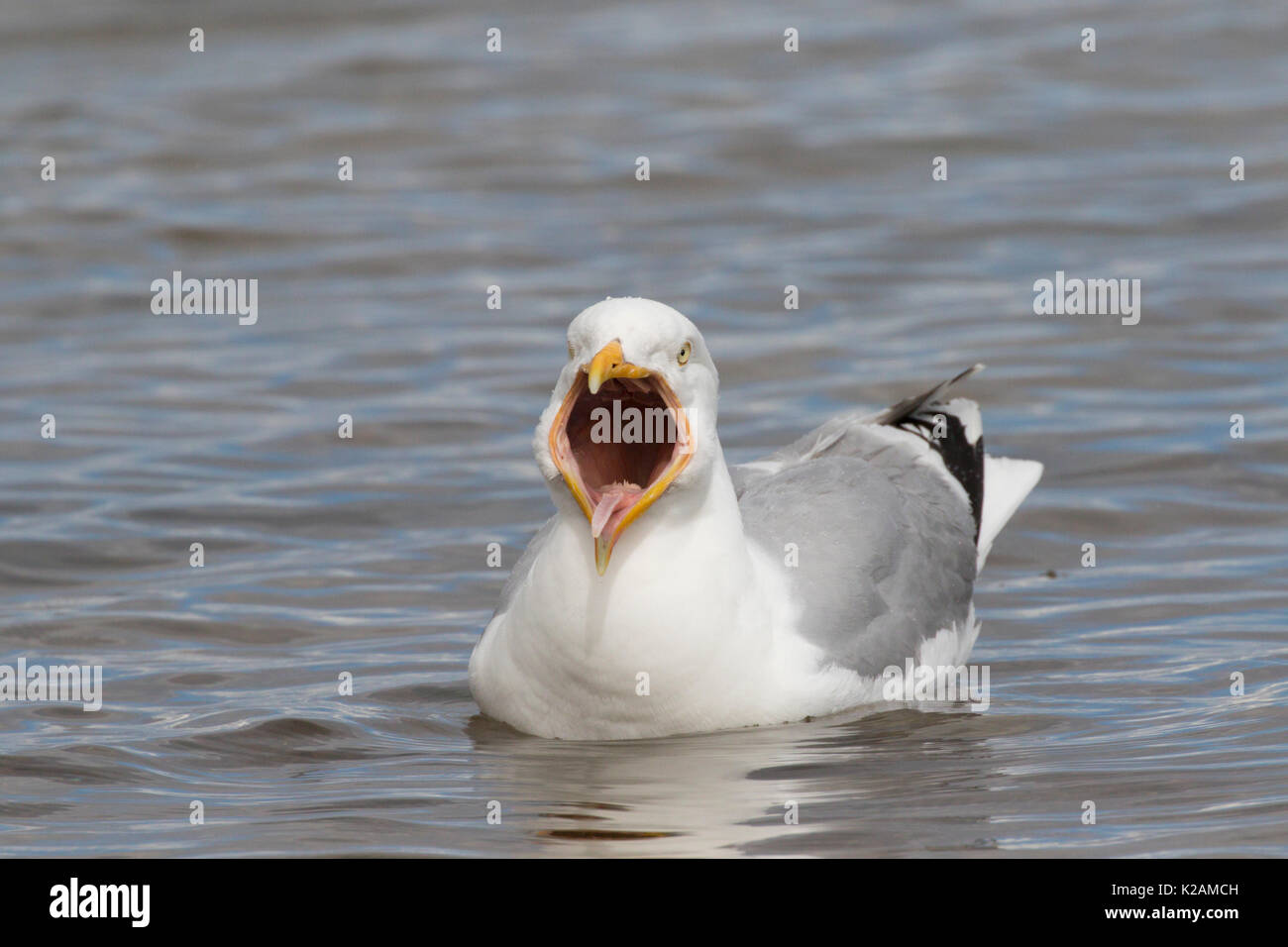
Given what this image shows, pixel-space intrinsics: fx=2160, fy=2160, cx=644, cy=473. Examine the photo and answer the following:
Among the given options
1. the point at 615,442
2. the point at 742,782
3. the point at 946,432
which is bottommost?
the point at 742,782

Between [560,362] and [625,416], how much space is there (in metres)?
5.73

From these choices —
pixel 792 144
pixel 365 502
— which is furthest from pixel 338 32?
pixel 365 502

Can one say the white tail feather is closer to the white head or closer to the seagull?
the seagull

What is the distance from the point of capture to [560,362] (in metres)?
12.2

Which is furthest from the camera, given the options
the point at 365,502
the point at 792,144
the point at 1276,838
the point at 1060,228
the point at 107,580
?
the point at 792,144

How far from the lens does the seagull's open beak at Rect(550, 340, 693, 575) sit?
6191 mm

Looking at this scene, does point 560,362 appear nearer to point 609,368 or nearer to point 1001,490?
point 1001,490

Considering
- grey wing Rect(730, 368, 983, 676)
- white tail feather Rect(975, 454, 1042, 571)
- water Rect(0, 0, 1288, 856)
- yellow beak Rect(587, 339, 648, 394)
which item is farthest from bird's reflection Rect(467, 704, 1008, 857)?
white tail feather Rect(975, 454, 1042, 571)

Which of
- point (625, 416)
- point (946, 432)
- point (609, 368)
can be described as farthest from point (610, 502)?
point (946, 432)

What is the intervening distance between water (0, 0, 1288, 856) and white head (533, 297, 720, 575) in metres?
0.82

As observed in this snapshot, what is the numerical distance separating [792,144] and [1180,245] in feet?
12.0

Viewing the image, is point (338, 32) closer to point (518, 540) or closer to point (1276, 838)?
point (518, 540)

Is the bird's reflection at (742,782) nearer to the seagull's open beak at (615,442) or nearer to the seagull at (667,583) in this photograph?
the seagull at (667,583)

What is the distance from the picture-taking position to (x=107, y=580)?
8.86 meters
